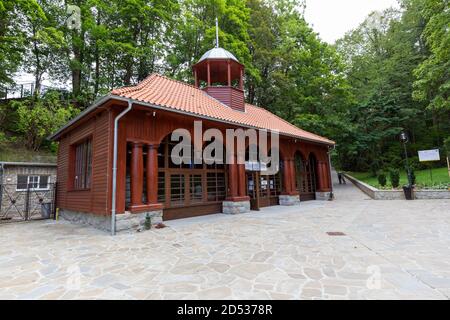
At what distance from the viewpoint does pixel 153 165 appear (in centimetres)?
739

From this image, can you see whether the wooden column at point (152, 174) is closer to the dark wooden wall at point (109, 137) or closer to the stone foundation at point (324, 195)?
the dark wooden wall at point (109, 137)

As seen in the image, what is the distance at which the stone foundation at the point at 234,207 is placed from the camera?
9.65 m

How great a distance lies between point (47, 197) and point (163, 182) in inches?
310

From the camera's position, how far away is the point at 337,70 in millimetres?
21172

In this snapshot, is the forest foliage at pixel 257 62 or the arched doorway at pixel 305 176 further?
the arched doorway at pixel 305 176

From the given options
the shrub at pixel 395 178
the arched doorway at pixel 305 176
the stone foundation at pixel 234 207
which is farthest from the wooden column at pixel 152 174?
the shrub at pixel 395 178

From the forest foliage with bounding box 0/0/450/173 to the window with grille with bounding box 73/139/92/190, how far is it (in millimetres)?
5321

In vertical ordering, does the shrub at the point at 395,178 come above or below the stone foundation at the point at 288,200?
above

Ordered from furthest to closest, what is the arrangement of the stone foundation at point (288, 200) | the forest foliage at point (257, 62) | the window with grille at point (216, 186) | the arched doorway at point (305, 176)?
the arched doorway at point (305, 176) → the forest foliage at point (257, 62) → the stone foundation at point (288, 200) → the window with grille at point (216, 186)

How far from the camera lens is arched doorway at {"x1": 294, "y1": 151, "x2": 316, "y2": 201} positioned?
563 inches

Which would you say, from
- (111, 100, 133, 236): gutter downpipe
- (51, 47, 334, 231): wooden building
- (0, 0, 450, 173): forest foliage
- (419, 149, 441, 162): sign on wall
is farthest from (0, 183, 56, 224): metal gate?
(419, 149, 441, 162): sign on wall

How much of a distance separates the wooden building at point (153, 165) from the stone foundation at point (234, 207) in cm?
4
